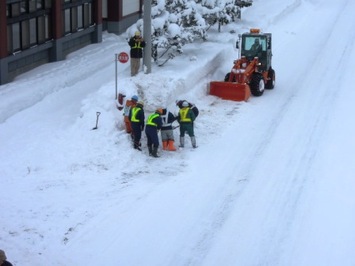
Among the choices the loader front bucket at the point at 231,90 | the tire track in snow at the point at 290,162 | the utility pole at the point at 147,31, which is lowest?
the tire track in snow at the point at 290,162

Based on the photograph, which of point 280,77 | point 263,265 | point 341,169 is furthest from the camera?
point 280,77

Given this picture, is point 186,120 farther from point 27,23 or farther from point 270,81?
point 27,23

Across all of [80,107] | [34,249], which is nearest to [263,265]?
[34,249]

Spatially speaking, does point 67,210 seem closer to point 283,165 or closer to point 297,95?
point 283,165

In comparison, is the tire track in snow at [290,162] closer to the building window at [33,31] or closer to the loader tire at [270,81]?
the loader tire at [270,81]

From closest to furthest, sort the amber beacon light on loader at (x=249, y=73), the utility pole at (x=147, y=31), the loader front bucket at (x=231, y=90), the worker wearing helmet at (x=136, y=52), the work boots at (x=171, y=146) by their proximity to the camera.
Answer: the work boots at (x=171, y=146), the utility pole at (x=147, y=31), the worker wearing helmet at (x=136, y=52), the loader front bucket at (x=231, y=90), the amber beacon light on loader at (x=249, y=73)

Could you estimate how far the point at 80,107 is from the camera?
20.7 metres

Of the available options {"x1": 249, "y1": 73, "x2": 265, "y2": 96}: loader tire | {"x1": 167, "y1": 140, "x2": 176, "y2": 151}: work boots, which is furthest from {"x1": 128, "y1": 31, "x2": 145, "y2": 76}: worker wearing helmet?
{"x1": 167, "y1": 140, "x2": 176, "y2": 151}: work boots

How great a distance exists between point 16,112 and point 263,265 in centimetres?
1106

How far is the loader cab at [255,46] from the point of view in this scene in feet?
82.9

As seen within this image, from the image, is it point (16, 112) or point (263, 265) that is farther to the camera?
point (16, 112)

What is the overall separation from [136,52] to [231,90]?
3.80 metres

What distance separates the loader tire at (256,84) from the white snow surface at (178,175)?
16.2 inches

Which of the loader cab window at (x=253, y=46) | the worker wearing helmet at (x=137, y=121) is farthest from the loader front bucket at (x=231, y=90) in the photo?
the worker wearing helmet at (x=137, y=121)
